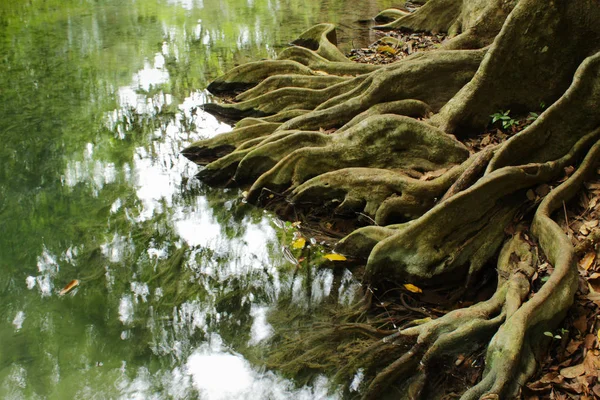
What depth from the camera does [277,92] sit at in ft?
25.6

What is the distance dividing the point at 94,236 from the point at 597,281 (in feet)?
15.3

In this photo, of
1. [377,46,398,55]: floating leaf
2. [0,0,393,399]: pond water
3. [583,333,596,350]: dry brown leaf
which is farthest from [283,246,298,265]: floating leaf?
[377,46,398,55]: floating leaf

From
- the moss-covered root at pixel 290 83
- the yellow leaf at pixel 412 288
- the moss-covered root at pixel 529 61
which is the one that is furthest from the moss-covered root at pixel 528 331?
the moss-covered root at pixel 290 83

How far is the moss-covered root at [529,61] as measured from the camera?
4660mm

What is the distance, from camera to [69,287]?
15.3 ft

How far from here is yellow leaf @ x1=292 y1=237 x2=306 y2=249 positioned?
526 centimetres

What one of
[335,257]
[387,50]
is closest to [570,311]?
[335,257]

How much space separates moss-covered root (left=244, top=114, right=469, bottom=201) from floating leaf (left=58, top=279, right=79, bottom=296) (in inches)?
85.7

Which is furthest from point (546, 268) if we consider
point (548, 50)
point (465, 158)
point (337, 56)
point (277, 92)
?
point (337, 56)

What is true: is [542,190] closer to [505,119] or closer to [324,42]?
[505,119]

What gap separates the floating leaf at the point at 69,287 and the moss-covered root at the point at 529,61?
4076mm

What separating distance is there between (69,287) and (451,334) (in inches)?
134

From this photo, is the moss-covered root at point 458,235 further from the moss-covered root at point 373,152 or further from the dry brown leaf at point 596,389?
the dry brown leaf at point 596,389

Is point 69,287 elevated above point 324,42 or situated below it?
below
